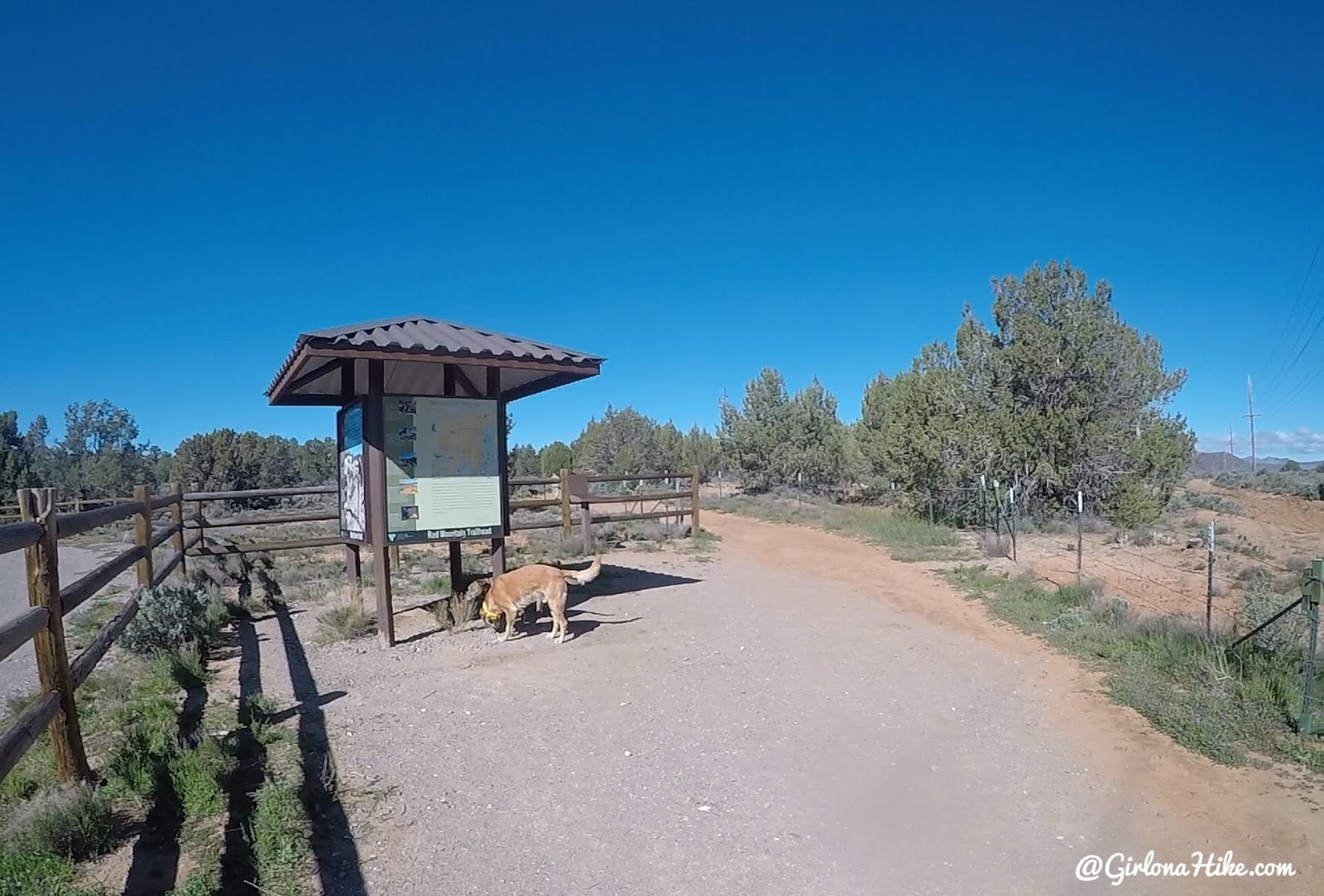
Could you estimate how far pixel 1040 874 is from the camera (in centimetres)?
358

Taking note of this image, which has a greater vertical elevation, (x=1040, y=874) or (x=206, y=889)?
(x=206, y=889)

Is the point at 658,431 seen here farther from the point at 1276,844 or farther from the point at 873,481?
the point at 1276,844

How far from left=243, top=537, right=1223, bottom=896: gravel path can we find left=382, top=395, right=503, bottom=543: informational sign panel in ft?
4.12

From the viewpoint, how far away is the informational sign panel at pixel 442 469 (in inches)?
303

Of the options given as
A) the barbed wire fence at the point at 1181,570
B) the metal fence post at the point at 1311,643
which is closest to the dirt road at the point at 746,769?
the metal fence post at the point at 1311,643

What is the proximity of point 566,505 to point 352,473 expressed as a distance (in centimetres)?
649

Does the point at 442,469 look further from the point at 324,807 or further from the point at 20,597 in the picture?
the point at 20,597

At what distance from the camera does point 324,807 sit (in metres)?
4.12

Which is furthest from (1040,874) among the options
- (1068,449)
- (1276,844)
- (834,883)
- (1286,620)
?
(1068,449)

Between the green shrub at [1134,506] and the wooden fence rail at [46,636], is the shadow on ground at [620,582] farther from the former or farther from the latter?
the green shrub at [1134,506]

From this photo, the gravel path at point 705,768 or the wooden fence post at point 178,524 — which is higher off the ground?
the wooden fence post at point 178,524

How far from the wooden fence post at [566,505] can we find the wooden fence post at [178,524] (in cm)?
644

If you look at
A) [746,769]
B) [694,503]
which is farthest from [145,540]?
[694,503]

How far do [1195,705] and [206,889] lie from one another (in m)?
6.52
